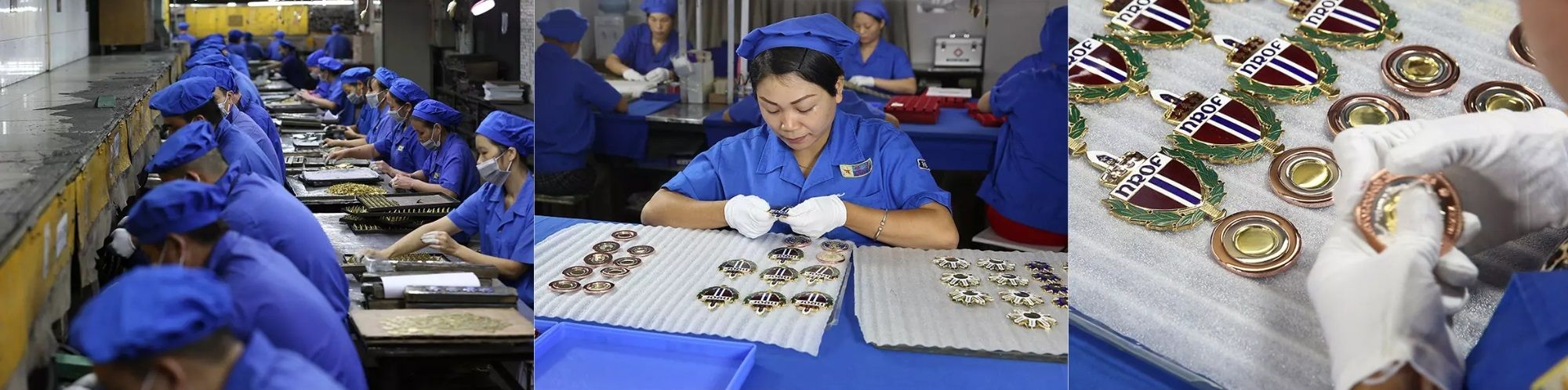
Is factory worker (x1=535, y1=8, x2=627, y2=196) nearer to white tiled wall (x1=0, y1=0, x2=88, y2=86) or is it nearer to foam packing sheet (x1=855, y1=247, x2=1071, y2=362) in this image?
foam packing sheet (x1=855, y1=247, x2=1071, y2=362)

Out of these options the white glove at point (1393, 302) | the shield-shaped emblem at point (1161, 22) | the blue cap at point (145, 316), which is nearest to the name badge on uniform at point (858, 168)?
the shield-shaped emblem at point (1161, 22)

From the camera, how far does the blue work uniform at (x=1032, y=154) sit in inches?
83.4

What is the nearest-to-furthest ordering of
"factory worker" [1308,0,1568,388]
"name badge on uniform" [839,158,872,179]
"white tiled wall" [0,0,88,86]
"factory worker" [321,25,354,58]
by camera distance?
"factory worker" [1308,0,1568,388] < "name badge on uniform" [839,158,872,179] < "factory worker" [321,25,354,58] < "white tiled wall" [0,0,88,86]

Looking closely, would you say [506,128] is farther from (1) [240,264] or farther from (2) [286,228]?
(1) [240,264]

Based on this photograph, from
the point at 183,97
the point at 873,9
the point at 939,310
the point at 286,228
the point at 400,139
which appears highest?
the point at 873,9

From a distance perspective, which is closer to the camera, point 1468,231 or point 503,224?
point 1468,231

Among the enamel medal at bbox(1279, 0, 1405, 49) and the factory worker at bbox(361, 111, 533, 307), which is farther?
the factory worker at bbox(361, 111, 533, 307)

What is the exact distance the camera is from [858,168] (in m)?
2.23

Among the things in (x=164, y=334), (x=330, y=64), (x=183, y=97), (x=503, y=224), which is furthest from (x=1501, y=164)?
(x=330, y=64)

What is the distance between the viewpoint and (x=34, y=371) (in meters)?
1.51

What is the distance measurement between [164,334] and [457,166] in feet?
2.56

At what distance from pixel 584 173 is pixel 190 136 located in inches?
30.6

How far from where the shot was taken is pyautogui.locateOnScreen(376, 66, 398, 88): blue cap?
7.39 feet

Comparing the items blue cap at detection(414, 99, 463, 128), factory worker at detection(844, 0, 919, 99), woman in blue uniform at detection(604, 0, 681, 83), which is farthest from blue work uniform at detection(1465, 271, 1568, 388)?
blue cap at detection(414, 99, 463, 128)
